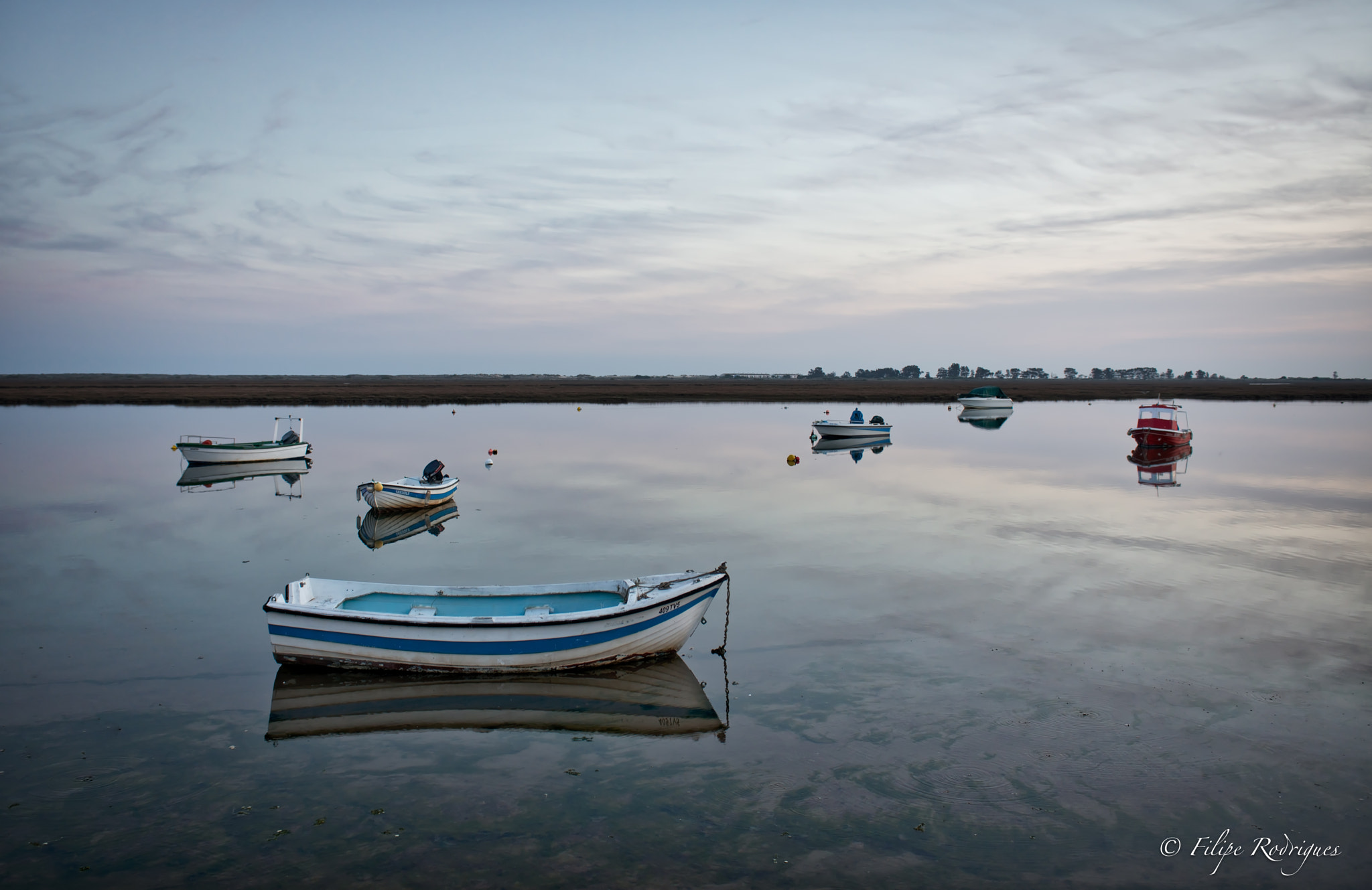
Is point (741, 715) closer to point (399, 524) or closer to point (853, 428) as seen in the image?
point (399, 524)

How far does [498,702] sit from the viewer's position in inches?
463

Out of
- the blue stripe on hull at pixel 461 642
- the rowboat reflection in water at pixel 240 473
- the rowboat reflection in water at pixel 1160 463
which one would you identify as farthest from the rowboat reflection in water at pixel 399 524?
the rowboat reflection in water at pixel 1160 463

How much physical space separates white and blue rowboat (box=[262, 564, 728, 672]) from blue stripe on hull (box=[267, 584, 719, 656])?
0.03 feet

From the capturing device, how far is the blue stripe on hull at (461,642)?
12.3 meters

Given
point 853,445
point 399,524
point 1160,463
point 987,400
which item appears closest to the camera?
point 399,524

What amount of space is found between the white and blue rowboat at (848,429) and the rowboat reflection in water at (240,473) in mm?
28867

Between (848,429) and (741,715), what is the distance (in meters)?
40.0

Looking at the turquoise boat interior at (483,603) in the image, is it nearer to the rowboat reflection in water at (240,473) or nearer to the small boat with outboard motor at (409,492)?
the small boat with outboard motor at (409,492)

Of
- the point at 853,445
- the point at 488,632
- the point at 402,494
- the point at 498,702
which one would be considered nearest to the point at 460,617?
the point at 488,632

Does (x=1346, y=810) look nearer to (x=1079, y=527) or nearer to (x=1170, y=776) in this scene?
(x=1170, y=776)

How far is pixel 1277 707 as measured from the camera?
11.2m

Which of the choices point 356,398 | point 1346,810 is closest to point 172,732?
point 1346,810

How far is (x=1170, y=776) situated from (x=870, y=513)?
55.2ft

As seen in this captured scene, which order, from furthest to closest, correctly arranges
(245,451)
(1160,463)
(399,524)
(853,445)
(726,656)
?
1. (853,445)
2. (1160,463)
3. (245,451)
4. (399,524)
5. (726,656)
